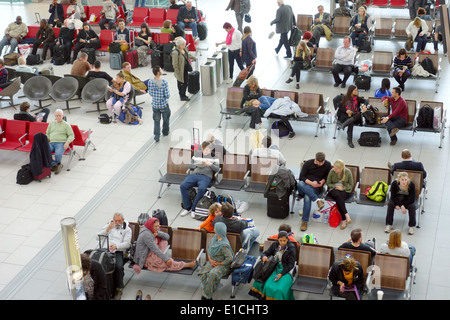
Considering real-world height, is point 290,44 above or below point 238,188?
above

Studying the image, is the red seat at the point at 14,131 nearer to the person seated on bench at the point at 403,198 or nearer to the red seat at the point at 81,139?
the red seat at the point at 81,139

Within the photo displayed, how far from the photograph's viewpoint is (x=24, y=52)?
65.1ft

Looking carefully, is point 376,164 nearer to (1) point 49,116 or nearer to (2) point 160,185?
(2) point 160,185

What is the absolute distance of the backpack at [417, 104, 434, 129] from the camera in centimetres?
1330

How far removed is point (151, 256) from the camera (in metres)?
9.52

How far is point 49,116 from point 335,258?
28.9ft

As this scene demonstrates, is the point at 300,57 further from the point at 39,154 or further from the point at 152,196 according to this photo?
the point at 39,154

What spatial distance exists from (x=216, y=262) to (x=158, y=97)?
18.0 ft

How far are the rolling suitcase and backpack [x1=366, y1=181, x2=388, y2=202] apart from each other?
958 cm

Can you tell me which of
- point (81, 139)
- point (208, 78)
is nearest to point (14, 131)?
point (81, 139)

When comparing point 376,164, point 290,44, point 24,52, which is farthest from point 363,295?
point 24,52

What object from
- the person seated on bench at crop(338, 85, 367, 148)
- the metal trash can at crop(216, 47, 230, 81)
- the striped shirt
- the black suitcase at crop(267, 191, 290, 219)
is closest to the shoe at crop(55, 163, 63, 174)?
the striped shirt

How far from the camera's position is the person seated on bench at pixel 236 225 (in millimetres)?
9898

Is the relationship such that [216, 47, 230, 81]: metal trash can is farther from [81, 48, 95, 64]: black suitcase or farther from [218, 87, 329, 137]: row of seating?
[81, 48, 95, 64]: black suitcase
